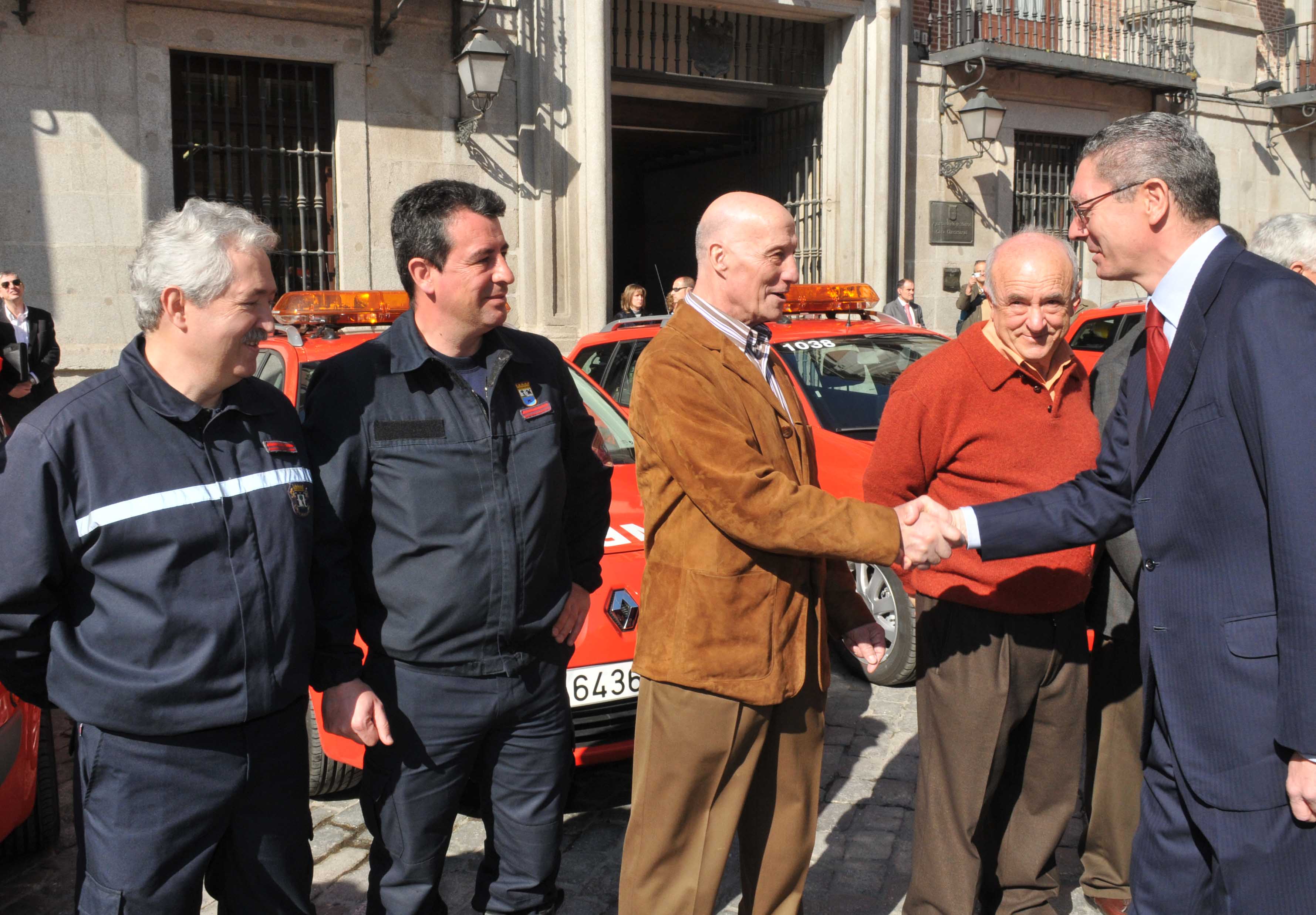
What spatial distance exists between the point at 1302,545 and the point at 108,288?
10.4 meters

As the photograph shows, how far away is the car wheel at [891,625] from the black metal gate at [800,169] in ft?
29.6

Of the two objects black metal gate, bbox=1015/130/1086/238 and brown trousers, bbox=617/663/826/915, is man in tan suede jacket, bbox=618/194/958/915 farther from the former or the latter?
black metal gate, bbox=1015/130/1086/238

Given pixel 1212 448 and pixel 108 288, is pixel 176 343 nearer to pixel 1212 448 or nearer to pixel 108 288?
pixel 1212 448

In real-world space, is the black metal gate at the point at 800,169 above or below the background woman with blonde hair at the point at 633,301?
above

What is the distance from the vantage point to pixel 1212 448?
2188mm

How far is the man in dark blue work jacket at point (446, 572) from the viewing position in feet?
8.67

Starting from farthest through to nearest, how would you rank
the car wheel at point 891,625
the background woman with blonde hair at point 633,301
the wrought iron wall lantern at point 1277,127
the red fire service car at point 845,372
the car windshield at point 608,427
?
1. the wrought iron wall lantern at point 1277,127
2. the background woman with blonde hair at point 633,301
3. the red fire service car at point 845,372
4. the car wheel at point 891,625
5. the car windshield at point 608,427

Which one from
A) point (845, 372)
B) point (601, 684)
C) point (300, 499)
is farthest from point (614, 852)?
point (845, 372)

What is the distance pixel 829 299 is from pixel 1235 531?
490 centimetres

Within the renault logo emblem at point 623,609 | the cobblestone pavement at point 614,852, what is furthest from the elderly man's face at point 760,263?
the cobblestone pavement at point 614,852

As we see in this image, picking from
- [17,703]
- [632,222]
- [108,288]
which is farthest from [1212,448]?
[632,222]

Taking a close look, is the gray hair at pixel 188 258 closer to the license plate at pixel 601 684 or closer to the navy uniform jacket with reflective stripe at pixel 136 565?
the navy uniform jacket with reflective stripe at pixel 136 565

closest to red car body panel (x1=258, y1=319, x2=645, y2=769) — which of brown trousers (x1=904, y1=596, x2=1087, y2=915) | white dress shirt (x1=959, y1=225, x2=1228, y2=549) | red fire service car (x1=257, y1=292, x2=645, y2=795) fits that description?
red fire service car (x1=257, y1=292, x2=645, y2=795)

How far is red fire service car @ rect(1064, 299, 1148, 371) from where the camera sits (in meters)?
8.62
